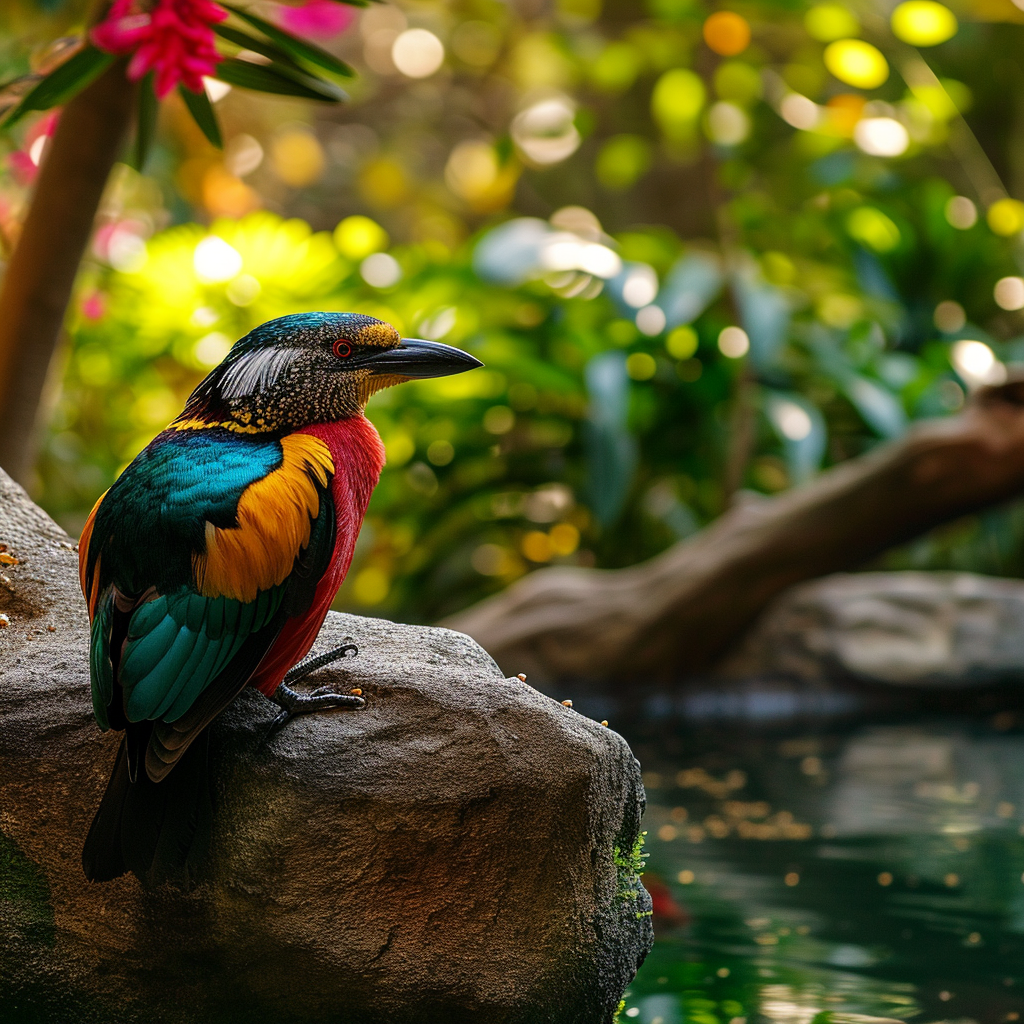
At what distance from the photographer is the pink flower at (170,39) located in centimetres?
186

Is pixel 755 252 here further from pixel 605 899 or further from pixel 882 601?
pixel 605 899

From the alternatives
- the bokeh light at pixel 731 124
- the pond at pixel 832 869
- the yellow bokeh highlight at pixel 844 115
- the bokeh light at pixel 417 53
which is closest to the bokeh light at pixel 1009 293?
the yellow bokeh highlight at pixel 844 115

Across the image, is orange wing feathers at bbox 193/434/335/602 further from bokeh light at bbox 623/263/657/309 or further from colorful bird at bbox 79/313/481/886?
bokeh light at bbox 623/263/657/309

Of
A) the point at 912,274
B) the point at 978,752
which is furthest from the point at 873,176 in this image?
the point at 978,752

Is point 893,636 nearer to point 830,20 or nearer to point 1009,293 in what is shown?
point 1009,293

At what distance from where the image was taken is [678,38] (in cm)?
654

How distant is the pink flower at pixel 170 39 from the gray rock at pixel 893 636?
3.05 meters

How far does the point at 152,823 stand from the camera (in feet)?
4.28

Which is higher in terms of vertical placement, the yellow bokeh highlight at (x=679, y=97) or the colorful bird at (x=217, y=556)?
the colorful bird at (x=217, y=556)

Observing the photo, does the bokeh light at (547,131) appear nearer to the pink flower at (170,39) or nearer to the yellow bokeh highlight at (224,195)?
the yellow bokeh highlight at (224,195)

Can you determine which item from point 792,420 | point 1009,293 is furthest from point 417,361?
point 1009,293

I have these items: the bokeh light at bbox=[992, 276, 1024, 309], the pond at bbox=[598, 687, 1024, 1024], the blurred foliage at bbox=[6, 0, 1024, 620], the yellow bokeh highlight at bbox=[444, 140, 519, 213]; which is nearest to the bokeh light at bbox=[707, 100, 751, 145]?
the blurred foliage at bbox=[6, 0, 1024, 620]

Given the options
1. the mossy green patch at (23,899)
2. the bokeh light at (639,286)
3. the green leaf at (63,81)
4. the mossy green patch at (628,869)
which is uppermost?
the green leaf at (63,81)

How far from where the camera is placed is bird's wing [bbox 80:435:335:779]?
4.17 ft
